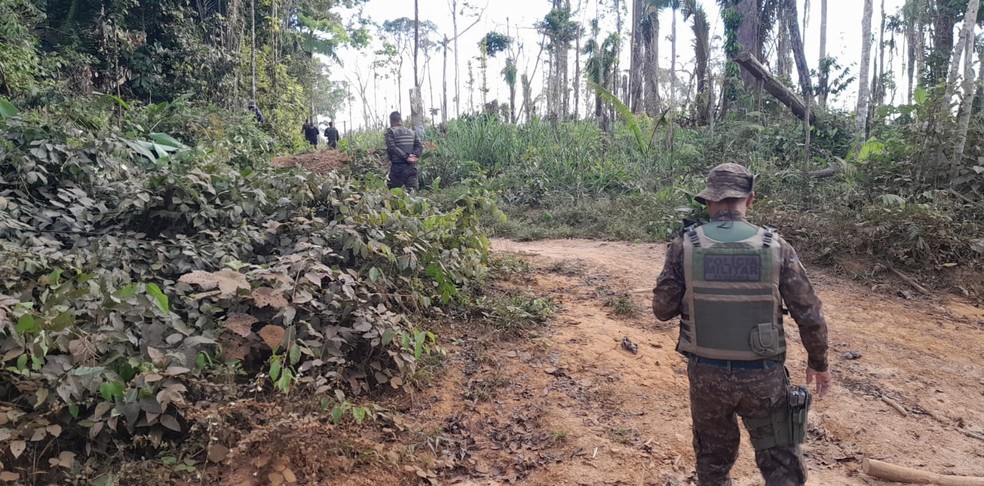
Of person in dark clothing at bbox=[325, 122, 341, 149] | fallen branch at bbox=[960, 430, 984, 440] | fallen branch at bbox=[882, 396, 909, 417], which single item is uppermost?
person in dark clothing at bbox=[325, 122, 341, 149]

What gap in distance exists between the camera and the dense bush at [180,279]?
2.49m

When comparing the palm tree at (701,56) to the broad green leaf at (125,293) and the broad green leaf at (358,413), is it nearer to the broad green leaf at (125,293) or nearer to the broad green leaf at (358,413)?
the broad green leaf at (358,413)

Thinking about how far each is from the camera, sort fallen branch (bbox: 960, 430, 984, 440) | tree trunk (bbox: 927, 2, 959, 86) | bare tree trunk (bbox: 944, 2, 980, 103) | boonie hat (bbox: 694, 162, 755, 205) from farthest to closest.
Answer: tree trunk (bbox: 927, 2, 959, 86)
bare tree trunk (bbox: 944, 2, 980, 103)
fallen branch (bbox: 960, 430, 984, 440)
boonie hat (bbox: 694, 162, 755, 205)

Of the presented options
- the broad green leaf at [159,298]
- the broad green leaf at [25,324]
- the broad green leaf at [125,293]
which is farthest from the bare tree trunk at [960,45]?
the broad green leaf at [25,324]

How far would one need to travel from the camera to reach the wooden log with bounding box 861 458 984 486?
2.71 metres

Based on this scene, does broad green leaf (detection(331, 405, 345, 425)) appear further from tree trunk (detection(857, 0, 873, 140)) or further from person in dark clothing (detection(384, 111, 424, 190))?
tree trunk (detection(857, 0, 873, 140))

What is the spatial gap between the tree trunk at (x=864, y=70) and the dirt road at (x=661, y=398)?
5458mm

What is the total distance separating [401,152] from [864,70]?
788 centimetres

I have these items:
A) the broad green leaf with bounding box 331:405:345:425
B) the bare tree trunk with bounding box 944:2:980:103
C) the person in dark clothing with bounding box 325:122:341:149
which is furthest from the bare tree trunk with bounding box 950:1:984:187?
the person in dark clothing with bounding box 325:122:341:149

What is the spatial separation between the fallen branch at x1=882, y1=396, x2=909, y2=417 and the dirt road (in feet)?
0.07

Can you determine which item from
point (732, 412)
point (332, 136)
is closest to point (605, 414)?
point (732, 412)

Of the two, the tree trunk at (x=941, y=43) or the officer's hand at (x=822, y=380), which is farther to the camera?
the tree trunk at (x=941, y=43)

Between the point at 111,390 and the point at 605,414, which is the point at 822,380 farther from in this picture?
the point at 111,390

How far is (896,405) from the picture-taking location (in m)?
3.60
